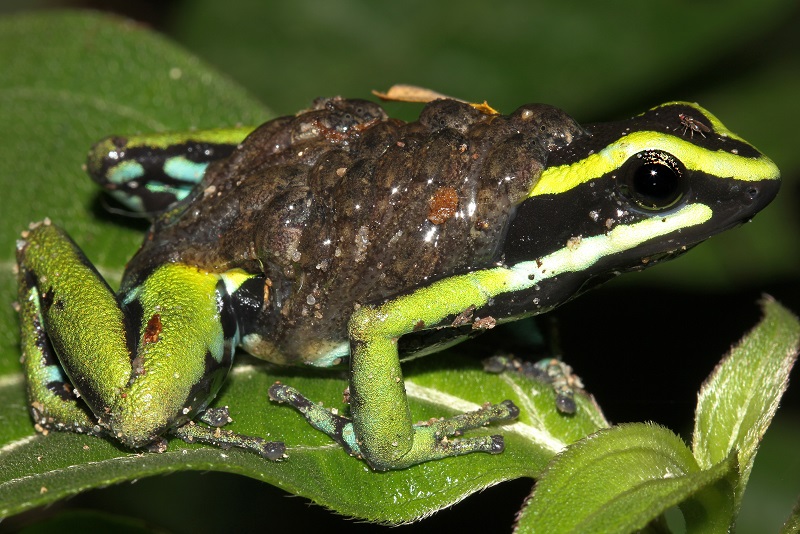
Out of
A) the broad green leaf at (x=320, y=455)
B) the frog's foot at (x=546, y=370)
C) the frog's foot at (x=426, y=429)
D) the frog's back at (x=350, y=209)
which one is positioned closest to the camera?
the broad green leaf at (x=320, y=455)

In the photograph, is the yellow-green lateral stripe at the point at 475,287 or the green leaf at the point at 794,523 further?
the yellow-green lateral stripe at the point at 475,287

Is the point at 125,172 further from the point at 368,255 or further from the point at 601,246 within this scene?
the point at 601,246

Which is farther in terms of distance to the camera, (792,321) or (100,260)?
(100,260)

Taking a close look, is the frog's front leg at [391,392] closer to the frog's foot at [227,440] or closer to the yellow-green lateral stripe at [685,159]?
the frog's foot at [227,440]

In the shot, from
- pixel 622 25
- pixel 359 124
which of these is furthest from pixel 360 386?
pixel 622 25

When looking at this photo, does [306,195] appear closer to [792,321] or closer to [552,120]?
[552,120]

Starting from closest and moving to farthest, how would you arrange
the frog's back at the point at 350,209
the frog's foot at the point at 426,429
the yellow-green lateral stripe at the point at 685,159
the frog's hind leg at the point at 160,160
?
1. the yellow-green lateral stripe at the point at 685,159
2. the frog's foot at the point at 426,429
3. the frog's back at the point at 350,209
4. the frog's hind leg at the point at 160,160

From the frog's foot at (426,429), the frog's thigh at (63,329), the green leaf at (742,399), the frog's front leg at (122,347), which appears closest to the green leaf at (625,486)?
the green leaf at (742,399)

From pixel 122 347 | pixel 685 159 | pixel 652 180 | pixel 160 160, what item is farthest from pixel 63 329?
pixel 685 159
